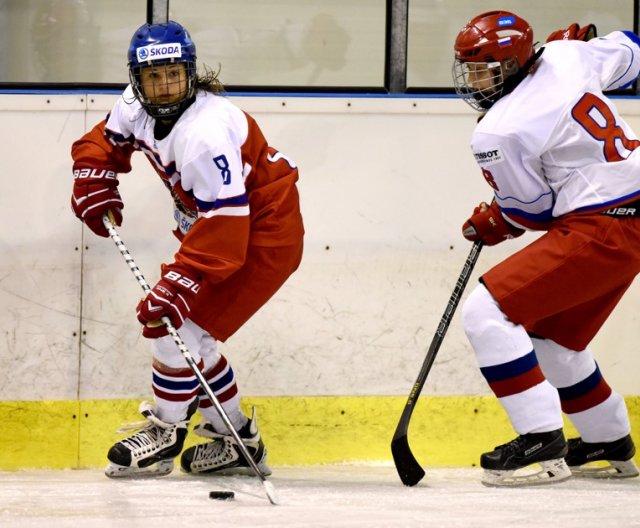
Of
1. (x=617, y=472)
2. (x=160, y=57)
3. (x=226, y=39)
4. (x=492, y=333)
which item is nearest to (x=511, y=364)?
(x=492, y=333)

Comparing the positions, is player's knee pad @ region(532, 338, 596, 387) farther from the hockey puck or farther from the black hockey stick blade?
the hockey puck

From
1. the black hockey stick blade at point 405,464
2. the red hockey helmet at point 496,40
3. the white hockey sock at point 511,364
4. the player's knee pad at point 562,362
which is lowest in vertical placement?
the black hockey stick blade at point 405,464

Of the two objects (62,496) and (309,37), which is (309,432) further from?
(309,37)

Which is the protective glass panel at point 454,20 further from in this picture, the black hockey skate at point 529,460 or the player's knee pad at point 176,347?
the black hockey skate at point 529,460

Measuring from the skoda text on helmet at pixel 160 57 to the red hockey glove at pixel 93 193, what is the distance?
1.13ft

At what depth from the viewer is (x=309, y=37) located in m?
4.19

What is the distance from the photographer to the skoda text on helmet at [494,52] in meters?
3.08

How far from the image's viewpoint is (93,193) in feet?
11.4

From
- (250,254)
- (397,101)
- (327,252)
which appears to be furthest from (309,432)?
(397,101)

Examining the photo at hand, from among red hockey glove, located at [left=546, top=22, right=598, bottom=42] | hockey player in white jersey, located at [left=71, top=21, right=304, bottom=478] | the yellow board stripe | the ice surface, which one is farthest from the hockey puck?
red hockey glove, located at [left=546, top=22, right=598, bottom=42]

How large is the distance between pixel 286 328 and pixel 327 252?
280 mm

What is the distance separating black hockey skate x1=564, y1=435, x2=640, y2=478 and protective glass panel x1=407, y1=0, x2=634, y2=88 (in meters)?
1.37

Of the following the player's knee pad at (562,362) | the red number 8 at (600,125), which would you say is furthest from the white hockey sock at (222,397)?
the red number 8 at (600,125)

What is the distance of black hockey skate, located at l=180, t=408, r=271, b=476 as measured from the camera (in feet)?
11.5
